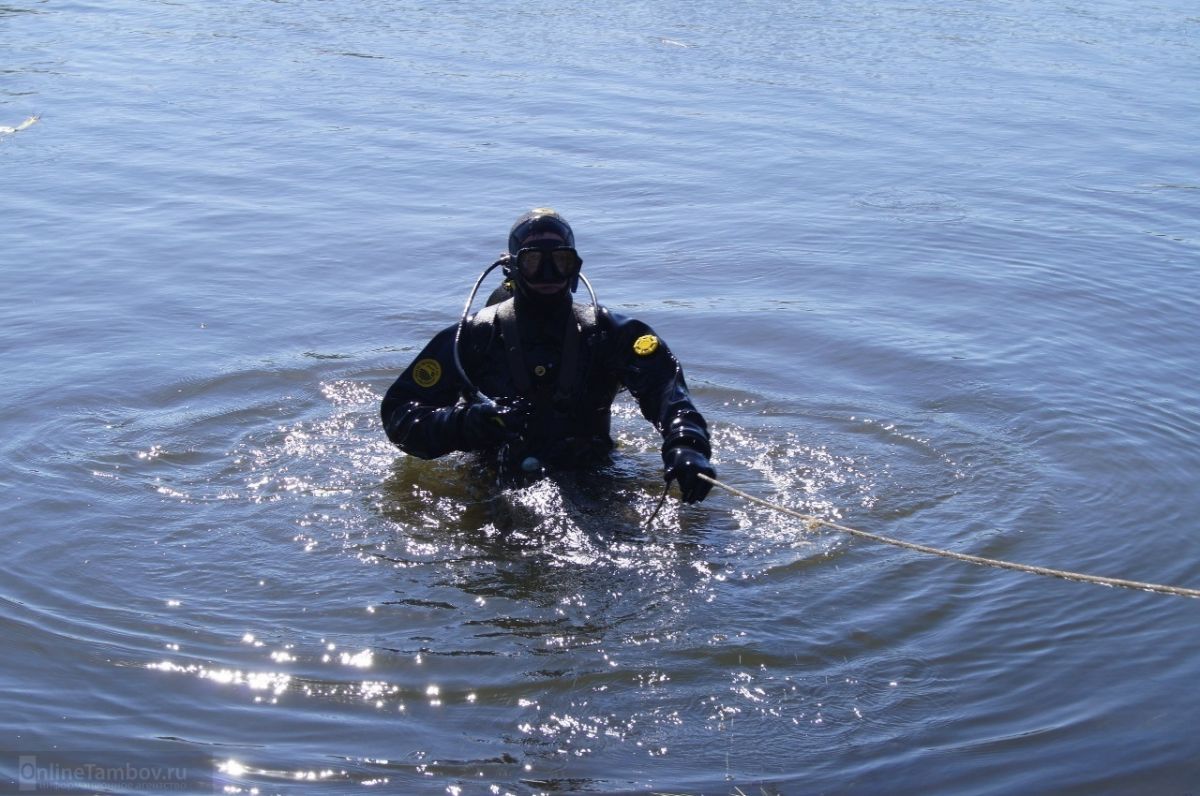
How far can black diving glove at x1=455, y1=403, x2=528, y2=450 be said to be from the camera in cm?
512

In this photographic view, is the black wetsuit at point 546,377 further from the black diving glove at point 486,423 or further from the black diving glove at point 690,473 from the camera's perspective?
the black diving glove at point 690,473

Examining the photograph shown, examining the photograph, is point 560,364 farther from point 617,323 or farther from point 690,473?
point 690,473

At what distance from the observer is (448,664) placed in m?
4.40

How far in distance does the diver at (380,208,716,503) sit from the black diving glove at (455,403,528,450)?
11mm

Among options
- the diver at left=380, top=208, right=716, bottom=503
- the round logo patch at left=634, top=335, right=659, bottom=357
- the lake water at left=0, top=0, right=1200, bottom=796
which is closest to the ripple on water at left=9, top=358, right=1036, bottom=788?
the lake water at left=0, top=0, right=1200, bottom=796

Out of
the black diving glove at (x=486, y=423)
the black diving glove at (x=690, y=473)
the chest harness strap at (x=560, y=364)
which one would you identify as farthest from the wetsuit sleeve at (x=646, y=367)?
the black diving glove at (x=486, y=423)

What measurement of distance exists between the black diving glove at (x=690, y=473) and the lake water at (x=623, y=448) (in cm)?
26

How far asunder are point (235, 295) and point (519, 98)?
19.1 ft

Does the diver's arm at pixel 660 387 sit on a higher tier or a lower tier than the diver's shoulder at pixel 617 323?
lower

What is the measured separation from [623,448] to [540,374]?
3.06ft

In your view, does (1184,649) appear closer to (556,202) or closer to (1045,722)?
(1045,722)

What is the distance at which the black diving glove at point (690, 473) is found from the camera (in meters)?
5.06

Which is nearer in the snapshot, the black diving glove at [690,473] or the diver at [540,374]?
the black diving glove at [690,473]

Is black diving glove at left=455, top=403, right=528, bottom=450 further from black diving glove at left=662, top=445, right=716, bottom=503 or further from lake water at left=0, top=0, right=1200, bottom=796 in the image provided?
black diving glove at left=662, top=445, right=716, bottom=503
